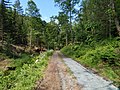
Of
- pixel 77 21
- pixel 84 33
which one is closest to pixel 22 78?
pixel 84 33

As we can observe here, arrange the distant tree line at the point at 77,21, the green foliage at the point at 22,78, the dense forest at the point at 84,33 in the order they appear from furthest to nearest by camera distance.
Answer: the distant tree line at the point at 77,21
the dense forest at the point at 84,33
the green foliage at the point at 22,78

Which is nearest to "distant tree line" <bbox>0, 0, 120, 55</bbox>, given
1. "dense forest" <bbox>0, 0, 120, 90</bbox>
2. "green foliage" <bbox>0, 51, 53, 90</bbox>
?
"dense forest" <bbox>0, 0, 120, 90</bbox>

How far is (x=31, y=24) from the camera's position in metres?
65.9

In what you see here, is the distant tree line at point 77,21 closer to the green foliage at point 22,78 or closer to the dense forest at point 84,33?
the dense forest at point 84,33

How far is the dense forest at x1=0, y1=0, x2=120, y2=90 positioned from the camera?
66.8 ft

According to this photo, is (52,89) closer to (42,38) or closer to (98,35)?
(98,35)

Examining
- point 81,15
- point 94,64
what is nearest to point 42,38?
point 81,15

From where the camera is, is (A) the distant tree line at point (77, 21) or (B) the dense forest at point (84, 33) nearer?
(B) the dense forest at point (84, 33)

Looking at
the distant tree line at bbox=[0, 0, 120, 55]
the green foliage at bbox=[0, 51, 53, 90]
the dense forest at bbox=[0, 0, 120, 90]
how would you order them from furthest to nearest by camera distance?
the distant tree line at bbox=[0, 0, 120, 55] < the dense forest at bbox=[0, 0, 120, 90] < the green foliage at bbox=[0, 51, 53, 90]

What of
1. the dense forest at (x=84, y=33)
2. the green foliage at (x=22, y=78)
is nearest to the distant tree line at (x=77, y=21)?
the dense forest at (x=84, y=33)

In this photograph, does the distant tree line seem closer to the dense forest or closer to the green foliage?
the dense forest

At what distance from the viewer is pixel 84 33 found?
49656 mm

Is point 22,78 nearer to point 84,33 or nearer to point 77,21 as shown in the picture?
point 84,33

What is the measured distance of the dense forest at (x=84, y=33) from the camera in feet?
66.8
